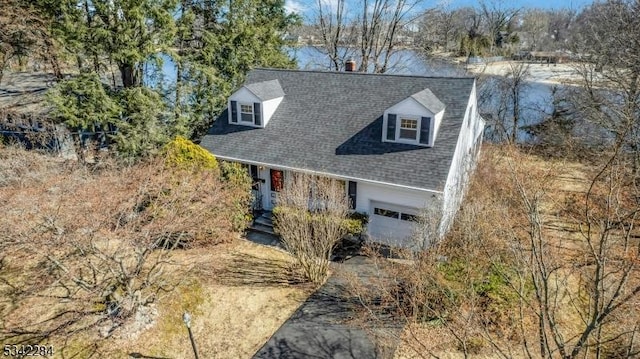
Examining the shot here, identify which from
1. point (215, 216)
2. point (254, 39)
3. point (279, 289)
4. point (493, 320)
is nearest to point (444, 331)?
point (493, 320)

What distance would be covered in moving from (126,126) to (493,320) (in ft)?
63.4

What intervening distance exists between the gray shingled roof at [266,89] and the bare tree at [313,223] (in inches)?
241

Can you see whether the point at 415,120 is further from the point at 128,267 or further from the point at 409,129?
the point at 128,267

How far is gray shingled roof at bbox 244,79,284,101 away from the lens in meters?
19.5

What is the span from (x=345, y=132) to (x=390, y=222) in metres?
4.80

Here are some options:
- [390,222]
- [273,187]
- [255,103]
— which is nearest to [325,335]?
[390,222]

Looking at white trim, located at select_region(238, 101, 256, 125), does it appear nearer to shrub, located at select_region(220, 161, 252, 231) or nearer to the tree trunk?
shrub, located at select_region(220, 161, 252, 231)

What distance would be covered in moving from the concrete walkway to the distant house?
3432 mm

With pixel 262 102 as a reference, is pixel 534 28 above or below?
above

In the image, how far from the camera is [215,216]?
15484mm

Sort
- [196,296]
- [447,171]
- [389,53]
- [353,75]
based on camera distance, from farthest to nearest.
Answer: [389,53] < [353,75] < [447,171] < [196,296]

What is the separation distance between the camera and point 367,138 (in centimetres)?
1761

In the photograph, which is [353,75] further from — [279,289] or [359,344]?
[359,344]

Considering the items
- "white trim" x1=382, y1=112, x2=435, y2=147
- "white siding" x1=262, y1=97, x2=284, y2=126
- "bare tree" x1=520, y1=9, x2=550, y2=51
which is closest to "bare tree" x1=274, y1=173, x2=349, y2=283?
"white trim" x1=382, y1=112, x2=435, y2=147
